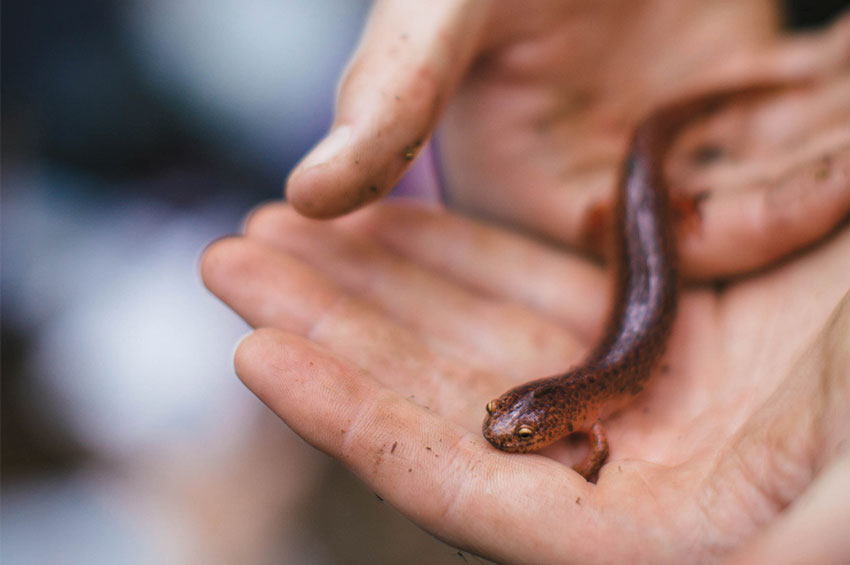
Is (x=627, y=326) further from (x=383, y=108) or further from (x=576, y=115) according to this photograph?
(x=576, y=115)

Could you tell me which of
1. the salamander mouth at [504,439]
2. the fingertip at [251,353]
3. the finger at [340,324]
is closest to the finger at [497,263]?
the finger at [340,324]

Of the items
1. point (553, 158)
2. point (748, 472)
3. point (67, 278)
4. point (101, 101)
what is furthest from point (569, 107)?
point (67, 278)

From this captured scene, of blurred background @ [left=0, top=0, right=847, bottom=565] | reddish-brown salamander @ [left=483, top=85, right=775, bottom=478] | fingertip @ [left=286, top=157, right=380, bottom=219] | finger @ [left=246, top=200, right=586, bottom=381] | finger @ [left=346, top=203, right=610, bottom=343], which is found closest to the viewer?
reddish-brown salamander @ [left=483, top=85, right=775, bottom=478]

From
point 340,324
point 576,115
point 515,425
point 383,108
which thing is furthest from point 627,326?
point 576,115

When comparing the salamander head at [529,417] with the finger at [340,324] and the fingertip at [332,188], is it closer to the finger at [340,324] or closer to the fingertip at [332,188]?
the finger at [340,324]

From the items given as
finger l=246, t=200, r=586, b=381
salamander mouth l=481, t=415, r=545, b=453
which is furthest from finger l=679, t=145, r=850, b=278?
salamander mouth l=481, t=415, r=545, b=453

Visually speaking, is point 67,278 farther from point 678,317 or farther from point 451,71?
point 678,317

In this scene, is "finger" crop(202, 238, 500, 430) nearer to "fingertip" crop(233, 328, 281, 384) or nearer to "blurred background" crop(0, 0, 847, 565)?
"fingertip" crop(233, 328, 281, 384)
